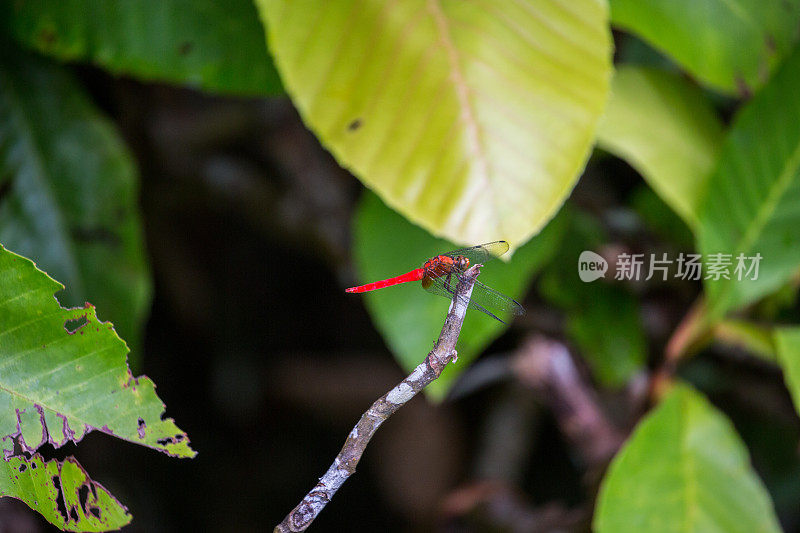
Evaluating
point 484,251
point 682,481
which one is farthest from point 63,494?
→ point 682,481

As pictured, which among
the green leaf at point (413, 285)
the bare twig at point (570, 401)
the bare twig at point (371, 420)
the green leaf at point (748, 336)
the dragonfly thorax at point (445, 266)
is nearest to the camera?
the bare twig at point (371, 420)

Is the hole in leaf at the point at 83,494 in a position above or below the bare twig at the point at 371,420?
below

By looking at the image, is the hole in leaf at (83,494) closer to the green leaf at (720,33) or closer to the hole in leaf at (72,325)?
the hole in leaf at (72,325)

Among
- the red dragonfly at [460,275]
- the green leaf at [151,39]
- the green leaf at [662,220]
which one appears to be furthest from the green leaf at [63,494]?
the green leaf at [662,220]

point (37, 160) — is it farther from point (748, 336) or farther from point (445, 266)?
point (748, 336)

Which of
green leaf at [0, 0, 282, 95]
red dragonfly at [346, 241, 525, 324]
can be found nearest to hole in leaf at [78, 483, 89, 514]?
red dragonfly at [346, 241, 525, 324]

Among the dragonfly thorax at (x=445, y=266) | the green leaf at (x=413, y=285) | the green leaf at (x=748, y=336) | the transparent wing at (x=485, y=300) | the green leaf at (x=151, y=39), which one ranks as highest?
the green leaf at (x=151, y=39)
